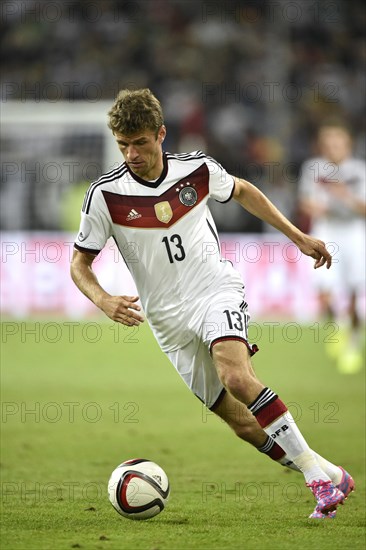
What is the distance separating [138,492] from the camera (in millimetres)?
5367

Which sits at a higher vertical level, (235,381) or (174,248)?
(174,248)

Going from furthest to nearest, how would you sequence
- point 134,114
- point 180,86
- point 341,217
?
1. point 180,86
2. point 341,217
3. point 134,114

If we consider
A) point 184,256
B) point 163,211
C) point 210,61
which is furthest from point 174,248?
point 210,61

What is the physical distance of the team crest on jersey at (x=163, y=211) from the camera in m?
5.75

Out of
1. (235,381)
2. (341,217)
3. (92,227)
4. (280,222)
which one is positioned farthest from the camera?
(341,217)

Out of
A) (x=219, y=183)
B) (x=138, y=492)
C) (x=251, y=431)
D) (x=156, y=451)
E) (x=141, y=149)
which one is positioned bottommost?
(x=156, y=451)

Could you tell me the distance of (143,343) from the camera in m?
16.2

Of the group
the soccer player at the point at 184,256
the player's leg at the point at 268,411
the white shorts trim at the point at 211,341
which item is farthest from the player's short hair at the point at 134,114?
the player's leg at the point at 268,411

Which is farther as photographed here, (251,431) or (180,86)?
(180,86)

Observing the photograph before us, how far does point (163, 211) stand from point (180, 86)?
17.7m

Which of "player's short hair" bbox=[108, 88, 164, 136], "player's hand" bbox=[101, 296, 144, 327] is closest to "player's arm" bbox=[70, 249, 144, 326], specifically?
"player's hand" bbox=[101, 296, 144, 327]

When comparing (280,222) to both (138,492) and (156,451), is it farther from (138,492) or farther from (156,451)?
(156,451)

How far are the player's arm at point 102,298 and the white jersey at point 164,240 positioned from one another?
79mm

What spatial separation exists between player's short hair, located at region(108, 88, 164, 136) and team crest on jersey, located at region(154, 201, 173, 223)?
1.44ft
